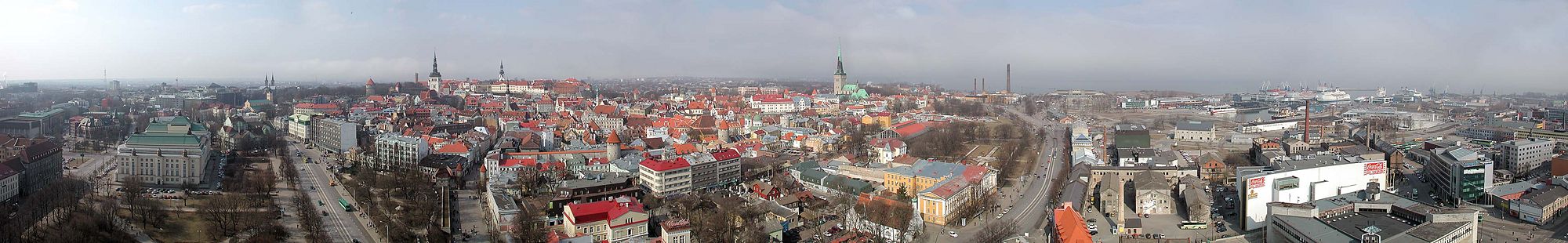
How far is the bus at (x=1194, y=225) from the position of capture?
9906 millimetres

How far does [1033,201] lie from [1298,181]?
2926 millimetres

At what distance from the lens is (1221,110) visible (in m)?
33.5

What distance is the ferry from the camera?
32575 mm

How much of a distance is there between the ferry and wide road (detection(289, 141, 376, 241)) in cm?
2805

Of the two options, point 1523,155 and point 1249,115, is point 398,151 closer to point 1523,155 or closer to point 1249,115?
point 1523,155

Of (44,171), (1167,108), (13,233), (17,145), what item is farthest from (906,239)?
(1167,108)

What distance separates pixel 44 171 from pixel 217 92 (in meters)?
18.5

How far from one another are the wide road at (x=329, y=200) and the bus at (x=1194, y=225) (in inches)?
322

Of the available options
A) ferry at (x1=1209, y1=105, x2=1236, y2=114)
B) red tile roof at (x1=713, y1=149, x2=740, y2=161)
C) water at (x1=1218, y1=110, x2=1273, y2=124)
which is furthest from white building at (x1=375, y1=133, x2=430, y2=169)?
ferry at (x1=1209, y1=105, x2=1236, y2=114)

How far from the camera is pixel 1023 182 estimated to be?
43.9ft

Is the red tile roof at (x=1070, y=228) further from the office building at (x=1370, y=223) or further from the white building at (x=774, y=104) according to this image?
the white building at (x=774, y=104)

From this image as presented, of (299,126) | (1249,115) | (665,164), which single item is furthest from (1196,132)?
(299,126)

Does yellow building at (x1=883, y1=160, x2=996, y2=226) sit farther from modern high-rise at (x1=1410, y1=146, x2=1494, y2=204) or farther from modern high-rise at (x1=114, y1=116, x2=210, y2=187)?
modern high-rise at (x1=114, y1=116, x2=210, y2=187)

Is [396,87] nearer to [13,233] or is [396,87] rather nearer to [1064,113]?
[1064,113]
